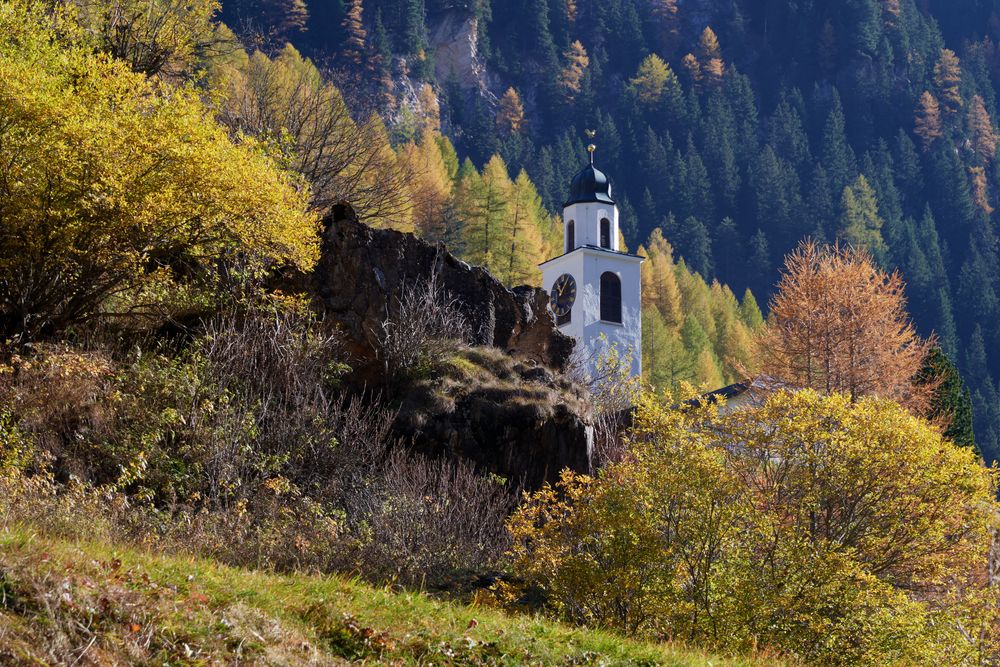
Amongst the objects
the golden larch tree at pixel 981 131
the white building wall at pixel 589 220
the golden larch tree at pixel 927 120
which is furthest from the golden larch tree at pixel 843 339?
the golden larch tree at pixel 981 131

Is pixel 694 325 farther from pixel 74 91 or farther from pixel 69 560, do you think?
pixel 69 560

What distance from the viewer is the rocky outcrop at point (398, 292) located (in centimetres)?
2069

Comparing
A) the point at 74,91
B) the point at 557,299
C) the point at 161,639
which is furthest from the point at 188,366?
the point at 557,299

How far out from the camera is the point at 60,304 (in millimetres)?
17875

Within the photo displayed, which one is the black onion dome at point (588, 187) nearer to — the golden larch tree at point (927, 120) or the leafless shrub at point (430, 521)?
the leafless shrub at point (430, 521)

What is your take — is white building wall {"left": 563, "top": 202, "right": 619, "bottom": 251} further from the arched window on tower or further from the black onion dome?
the arched window on tower

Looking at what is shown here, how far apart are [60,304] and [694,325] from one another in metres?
65.1

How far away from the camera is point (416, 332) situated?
2050 centimetres

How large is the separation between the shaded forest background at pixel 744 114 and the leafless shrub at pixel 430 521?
8387 cm

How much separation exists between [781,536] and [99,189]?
32.1 ft

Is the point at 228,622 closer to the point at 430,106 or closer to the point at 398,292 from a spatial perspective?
the point at 398,292

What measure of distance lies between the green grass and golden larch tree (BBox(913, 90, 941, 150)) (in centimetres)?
15324

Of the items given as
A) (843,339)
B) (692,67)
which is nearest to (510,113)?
(692,67)

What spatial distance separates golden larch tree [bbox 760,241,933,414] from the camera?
31.5m
